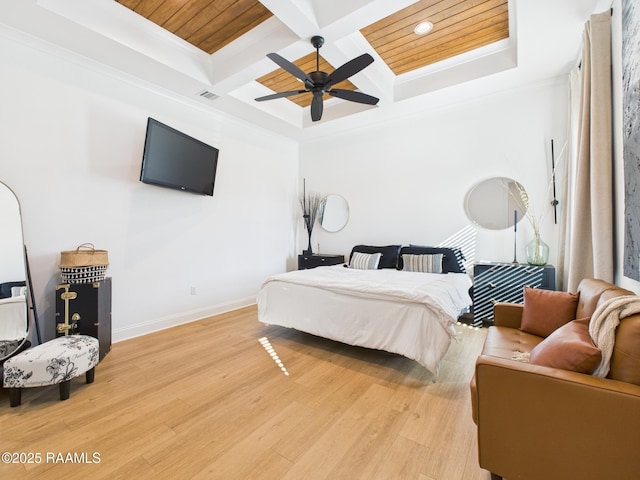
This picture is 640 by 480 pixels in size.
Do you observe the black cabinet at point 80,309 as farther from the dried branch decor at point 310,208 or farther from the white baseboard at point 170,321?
the dried branch decor at point 310,208

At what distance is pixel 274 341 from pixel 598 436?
103 inches

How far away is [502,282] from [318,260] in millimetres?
2692

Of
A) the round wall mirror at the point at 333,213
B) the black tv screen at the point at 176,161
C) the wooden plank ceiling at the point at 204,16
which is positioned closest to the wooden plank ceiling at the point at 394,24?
the wooden plank ceiling at the point at 204,16

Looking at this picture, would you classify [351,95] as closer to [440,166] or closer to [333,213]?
[440,166]

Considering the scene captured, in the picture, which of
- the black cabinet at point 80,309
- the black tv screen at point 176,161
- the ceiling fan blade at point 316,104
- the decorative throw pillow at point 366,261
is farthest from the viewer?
the decorative throw pillow at point 366,261

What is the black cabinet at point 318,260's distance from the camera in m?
4.93

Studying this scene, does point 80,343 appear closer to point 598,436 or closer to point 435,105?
point 598,436

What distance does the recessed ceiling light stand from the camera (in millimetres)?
2874

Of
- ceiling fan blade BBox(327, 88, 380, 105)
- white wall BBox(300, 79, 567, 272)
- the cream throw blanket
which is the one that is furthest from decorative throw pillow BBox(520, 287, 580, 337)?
ceiling fan blade BBox(327, 88, 380, 105)

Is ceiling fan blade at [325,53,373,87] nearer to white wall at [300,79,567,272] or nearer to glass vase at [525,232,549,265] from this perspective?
white wall at [300,79,567,272]

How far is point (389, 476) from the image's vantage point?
1.40m

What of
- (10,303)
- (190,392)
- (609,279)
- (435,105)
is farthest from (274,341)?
(435,105)

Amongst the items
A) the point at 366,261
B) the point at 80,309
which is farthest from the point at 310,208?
the point at 80,309

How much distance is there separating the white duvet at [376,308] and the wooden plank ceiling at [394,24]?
254cm
